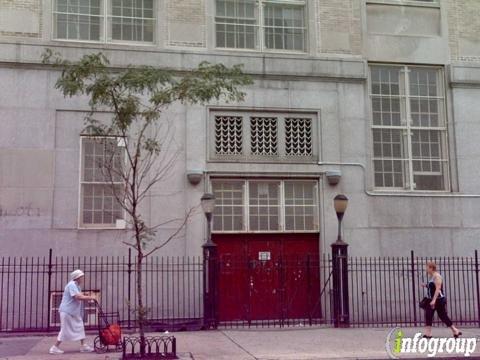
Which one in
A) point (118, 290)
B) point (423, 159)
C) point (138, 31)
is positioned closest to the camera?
point (118, 290)

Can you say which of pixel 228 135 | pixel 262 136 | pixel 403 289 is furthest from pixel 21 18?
pixel 403 289

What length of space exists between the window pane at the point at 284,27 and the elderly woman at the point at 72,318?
29.9ft

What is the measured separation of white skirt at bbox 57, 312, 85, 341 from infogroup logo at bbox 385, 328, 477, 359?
5.93 m

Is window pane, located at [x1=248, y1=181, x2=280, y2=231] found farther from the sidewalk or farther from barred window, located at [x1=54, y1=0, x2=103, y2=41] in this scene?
barred window, located at [x1=54, y1=0, x2=103, y2=41]

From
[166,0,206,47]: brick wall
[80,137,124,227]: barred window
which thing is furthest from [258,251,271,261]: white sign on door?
[166,0,206,47]: brick wall

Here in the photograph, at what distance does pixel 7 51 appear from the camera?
50.0ft

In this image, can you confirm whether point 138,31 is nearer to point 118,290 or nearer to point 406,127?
point 118,290

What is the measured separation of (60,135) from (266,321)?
7300 mm

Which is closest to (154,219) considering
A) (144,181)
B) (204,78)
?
(144,181)

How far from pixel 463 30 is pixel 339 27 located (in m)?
3.97

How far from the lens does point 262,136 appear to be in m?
16.6

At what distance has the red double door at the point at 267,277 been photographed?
51.7 feet

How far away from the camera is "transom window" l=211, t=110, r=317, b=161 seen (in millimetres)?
16359

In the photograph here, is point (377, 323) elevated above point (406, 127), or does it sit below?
below
